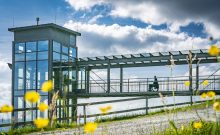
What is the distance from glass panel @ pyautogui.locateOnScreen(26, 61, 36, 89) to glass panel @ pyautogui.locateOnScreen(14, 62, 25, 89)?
0.55 meters

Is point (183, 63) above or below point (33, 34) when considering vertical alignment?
below

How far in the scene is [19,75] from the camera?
105 ft

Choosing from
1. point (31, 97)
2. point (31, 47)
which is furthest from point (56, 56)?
point (31, 97)

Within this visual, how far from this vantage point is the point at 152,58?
26844mm

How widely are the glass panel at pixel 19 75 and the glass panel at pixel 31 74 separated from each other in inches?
21.6

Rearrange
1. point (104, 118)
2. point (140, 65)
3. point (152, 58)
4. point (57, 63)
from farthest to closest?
Result: point (57, 63) < point (140, 65) < point (152, 58) < point (104, 118)

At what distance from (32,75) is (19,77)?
1.34 m

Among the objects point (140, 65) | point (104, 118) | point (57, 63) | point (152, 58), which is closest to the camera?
point (104, 118)

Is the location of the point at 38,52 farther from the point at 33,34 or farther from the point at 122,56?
the point at 122,56

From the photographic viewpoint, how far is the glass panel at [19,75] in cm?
3184

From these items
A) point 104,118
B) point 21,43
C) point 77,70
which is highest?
point 21,43

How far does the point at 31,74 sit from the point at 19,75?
1.25m

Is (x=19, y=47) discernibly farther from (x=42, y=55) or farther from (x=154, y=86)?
(x=154, y=86)

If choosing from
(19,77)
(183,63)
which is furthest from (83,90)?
(183,63)
